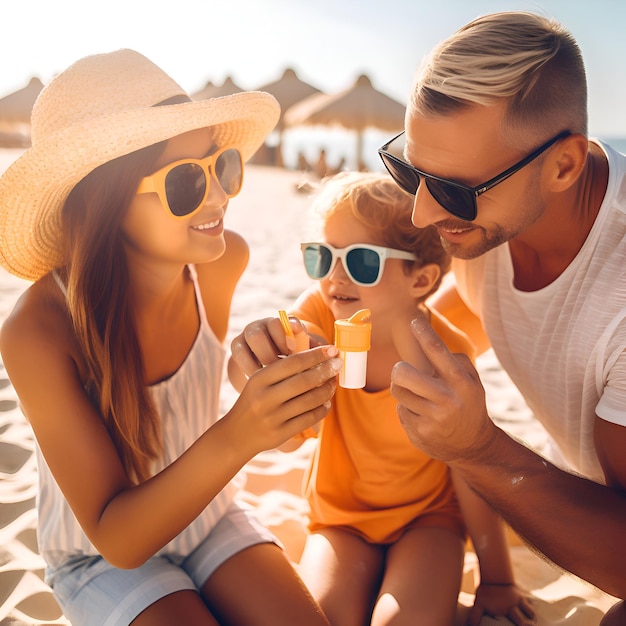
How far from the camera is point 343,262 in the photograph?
2219 millimetres

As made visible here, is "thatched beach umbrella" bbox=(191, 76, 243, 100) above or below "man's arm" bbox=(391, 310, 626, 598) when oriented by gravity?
below

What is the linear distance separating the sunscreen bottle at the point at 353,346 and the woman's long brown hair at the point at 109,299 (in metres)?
0.76

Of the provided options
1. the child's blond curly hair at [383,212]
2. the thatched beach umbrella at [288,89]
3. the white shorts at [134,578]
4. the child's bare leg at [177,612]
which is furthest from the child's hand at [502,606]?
the thatched beach umbrella at [288,89]

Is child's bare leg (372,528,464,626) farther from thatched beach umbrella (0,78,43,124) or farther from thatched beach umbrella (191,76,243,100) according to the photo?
thatched beach umbrella (191,76,243,100)

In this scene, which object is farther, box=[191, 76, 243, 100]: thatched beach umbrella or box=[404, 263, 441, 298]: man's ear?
box=[191, 76, 243, 100]: thatched beach umbrella

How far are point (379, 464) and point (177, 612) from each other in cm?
94

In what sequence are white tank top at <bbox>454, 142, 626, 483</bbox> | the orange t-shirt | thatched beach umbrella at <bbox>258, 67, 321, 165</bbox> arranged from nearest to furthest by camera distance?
white tank top at <bbox>454, 142, 626, 483</bbox>, the orange t-shirt, thatched beach umbrella at <bbox>258, 67, 321, 165</bbox>

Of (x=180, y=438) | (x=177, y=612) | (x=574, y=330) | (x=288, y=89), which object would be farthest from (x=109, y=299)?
(x=288, y=89)

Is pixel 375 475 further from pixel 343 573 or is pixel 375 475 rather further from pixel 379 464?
pixel 343 573

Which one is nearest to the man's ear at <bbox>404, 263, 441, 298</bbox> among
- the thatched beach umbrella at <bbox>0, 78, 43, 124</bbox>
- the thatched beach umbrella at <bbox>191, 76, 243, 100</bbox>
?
Result: the thatched beach umbrella at <bbox>0, 78, 43, 124</bbox>

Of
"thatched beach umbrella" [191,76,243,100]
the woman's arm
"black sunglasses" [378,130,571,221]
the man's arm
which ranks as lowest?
"thatched beach umbrella" [191,76,243,100]

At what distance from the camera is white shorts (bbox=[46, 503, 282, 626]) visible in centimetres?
181

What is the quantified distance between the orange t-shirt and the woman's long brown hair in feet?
2.55

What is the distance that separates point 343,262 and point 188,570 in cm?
130
